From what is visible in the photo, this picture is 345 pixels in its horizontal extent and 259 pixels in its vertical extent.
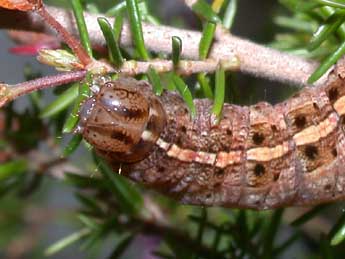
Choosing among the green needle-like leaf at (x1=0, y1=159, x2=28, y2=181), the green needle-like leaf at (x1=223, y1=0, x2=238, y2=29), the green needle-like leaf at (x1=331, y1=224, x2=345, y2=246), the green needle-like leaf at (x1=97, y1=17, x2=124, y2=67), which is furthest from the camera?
the green needle-like leaf at (x1=0, y1=159, x2=28, y2=181)

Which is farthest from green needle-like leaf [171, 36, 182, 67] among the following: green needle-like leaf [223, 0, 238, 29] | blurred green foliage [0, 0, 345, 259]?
green needle-like leaf [223, 0, 238, 29]

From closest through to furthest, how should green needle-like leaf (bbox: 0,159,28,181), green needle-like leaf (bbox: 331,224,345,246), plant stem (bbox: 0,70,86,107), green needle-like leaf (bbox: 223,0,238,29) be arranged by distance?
plant stem (bbox: 0,70,86,107), green needle-like leaf (bbox: 331,224,345,246), green needle-like leaf (bbox: 223,0,238,29), green needle-like leaf (bbox: 0,159,28,181)

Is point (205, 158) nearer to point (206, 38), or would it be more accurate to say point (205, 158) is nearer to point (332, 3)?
point (206, 38)

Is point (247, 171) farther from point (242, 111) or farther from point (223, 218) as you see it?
point (223, 218)

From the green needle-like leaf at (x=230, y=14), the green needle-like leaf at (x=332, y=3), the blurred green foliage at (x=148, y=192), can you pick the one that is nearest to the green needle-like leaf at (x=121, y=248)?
the blurred green foliage at (x=148, y=192)

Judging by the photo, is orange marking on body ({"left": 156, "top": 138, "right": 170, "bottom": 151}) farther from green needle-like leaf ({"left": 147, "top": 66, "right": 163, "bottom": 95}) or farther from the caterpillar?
green needle-like leaf ({"left": 147, "top": 66, "right": 163, "bottom": 95})

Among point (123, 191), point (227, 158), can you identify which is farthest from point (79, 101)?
point (123, 191)
